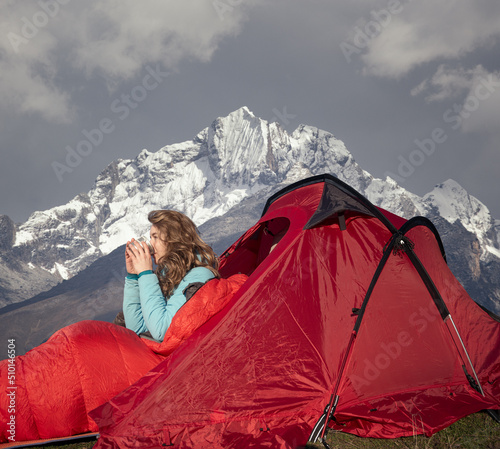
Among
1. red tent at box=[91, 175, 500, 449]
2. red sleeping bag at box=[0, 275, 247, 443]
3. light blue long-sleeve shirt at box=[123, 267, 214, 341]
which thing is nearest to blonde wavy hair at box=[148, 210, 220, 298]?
light blue long-sleeve shirt at box=[123, 267, 214, 341]

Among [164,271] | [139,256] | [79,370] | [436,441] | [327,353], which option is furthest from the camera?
[164,271]

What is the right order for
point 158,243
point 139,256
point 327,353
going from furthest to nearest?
point 158,243, point 139,256, point 327,353

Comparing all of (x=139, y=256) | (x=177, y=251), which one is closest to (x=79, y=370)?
(x=139, y=256)

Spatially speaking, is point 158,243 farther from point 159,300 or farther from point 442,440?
point 442,440

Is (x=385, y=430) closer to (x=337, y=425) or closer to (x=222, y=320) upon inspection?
(x=337, y=425)

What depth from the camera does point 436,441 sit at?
168 inches

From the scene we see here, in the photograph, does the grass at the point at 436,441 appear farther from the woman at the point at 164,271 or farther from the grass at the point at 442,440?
the woman at the point at 164,271

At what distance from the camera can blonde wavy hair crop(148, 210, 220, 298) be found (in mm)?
4926

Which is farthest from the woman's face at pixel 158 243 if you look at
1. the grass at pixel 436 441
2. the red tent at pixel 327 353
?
the grass at pixel 436 441

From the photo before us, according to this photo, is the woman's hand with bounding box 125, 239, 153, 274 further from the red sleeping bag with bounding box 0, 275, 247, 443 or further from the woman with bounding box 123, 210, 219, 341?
the red sleeping bag with bounding box 0, 275, 247, 443

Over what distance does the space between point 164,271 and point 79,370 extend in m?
1.39

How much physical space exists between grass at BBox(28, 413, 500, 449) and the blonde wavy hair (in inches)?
73.0

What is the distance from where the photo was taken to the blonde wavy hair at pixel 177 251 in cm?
493

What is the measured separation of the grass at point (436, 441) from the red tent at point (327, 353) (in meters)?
0.09
